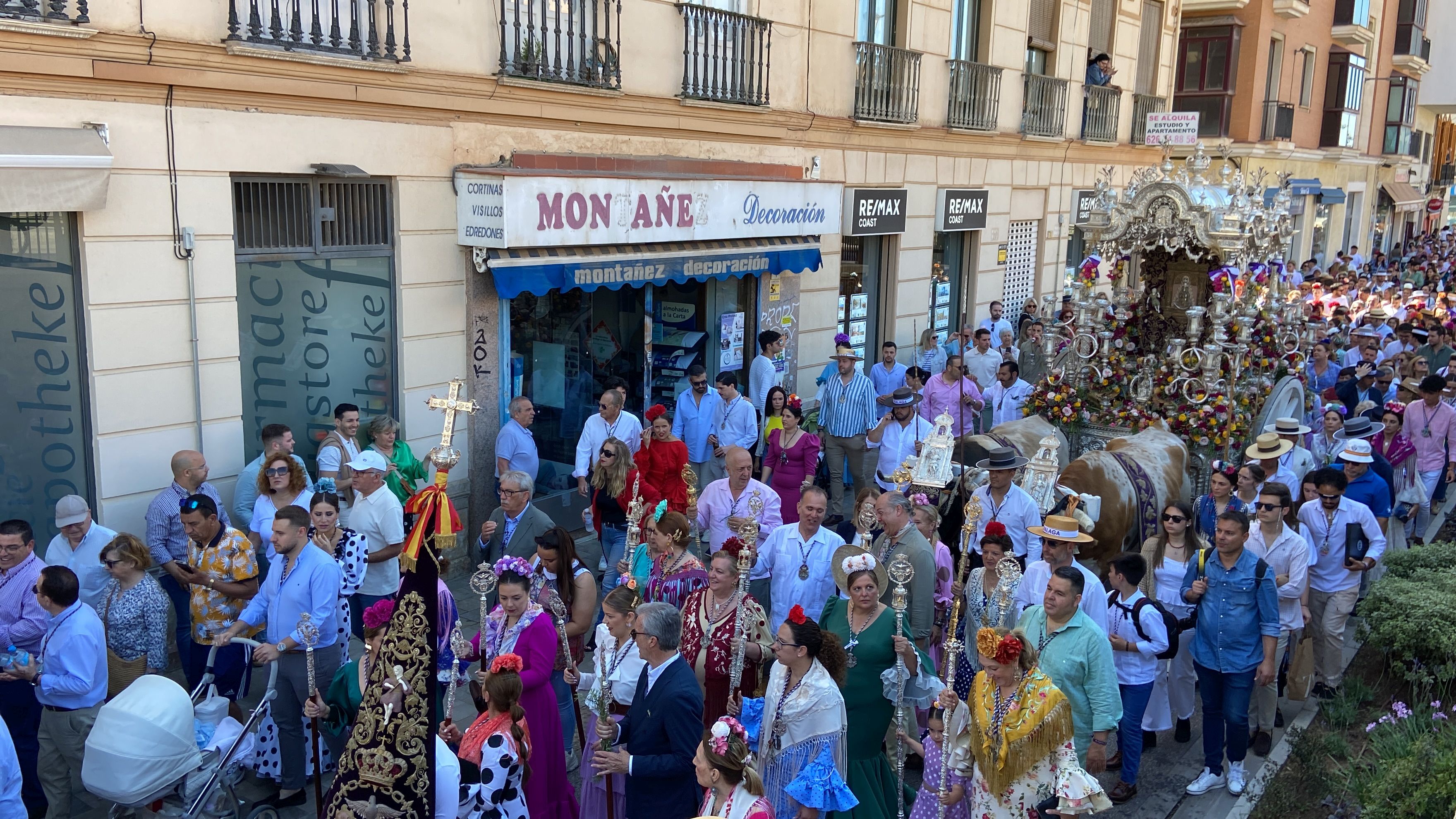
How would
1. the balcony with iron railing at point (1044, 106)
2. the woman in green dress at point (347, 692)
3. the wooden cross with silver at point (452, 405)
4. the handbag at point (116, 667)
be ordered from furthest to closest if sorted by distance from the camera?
the balcony with iron railing at point (1044, 106)
the handbag at point (116, 667)
the woman in green dress at point (347, 692)
the wooden cross with silver at point (452, 405)

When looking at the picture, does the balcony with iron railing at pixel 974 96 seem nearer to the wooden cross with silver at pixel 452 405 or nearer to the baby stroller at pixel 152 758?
the wooden cross with silver at pixel 452 405

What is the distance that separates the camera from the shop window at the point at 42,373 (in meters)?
7.36

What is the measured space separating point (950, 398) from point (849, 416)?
1168 mm

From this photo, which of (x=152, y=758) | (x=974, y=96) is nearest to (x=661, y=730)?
(x=152, y=758)

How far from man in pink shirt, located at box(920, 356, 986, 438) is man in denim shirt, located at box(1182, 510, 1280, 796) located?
499 cm

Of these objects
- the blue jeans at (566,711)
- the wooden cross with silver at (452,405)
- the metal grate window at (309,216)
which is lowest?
the blue jeans at (566,711)

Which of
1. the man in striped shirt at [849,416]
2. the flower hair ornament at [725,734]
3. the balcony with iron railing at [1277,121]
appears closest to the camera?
the flower hair ornament at [725,734]

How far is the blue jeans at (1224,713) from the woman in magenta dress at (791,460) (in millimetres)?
3817

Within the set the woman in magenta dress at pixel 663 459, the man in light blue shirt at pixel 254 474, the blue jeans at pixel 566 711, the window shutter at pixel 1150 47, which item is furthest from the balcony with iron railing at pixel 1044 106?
the blue jeans at pixel 566 711

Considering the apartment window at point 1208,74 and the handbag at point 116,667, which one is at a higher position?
the apartment window at point 1208,74

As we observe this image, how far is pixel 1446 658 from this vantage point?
7.67 m

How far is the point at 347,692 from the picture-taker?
19.3ft

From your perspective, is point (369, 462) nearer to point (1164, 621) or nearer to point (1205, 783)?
point (1164, 621)

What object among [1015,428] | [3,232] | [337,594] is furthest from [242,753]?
[1015,428]
